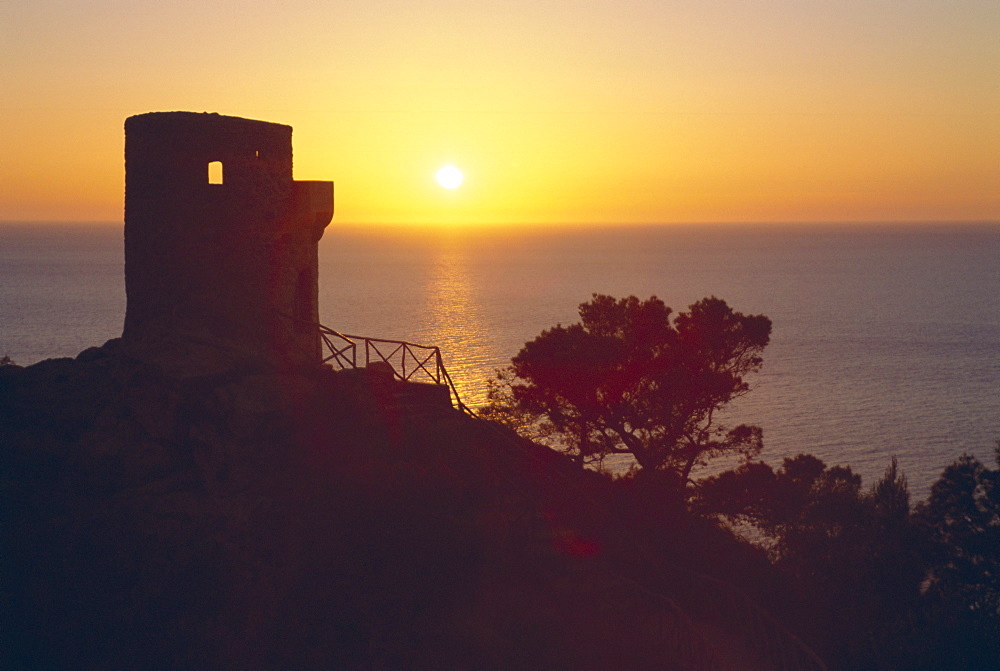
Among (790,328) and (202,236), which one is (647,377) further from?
(790,328)

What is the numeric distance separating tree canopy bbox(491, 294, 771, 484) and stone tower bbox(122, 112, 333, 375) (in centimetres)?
797

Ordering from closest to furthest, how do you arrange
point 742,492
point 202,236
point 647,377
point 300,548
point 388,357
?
1. point 300,548
2. point 202,236
3. point 647,377
4. point 742,492
5. point 388,357

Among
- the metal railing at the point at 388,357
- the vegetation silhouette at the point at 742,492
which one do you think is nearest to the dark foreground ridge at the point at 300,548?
the metal railing at the point at 388,357

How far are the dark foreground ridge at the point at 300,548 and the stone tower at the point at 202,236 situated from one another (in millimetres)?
1077

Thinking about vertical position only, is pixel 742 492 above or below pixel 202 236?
below

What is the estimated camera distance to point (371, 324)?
108 m

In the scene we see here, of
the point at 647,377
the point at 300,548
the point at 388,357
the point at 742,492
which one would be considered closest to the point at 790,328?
the point at 742,492

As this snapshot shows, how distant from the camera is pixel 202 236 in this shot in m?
18.8

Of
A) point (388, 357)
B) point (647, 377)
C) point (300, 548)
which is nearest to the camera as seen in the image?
point (300, 548)

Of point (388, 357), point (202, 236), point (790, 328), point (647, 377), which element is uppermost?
point (202, 236)

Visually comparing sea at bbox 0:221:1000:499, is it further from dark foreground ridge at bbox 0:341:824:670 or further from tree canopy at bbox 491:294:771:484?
dark foreground ridge at bbox 0:341:824:670

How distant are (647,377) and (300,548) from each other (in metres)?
12.1

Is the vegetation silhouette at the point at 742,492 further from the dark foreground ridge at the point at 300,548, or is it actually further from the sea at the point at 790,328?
the sea at the point at 790,328

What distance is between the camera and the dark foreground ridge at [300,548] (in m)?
13.8
